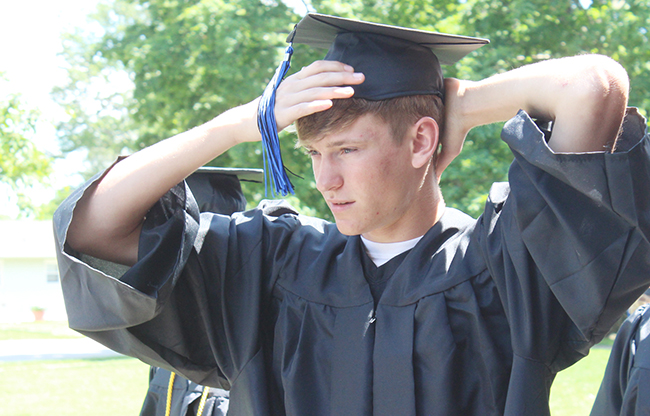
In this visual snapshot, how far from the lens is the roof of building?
34.0m

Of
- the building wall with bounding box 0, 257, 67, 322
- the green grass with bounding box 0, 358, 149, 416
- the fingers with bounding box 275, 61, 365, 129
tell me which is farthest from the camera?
the building wall with bounding box 0, 257, 67, 322

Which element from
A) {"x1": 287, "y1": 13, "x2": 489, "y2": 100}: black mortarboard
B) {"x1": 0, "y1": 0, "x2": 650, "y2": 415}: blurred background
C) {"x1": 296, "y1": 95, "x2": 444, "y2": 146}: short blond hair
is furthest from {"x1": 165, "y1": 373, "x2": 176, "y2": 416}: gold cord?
{"x1": 0, "y1": 0, "x2": 650, "y2": 415}: blurred background

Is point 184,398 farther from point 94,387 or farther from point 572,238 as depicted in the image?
point 94,387

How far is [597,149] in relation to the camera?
64.5 inches

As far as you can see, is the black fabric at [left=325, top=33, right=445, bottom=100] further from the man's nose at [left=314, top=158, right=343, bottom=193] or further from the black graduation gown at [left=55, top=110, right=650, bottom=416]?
the black graduation gown at [left=55, top=110, right=650, bottom=416]

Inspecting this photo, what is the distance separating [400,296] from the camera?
1.95m

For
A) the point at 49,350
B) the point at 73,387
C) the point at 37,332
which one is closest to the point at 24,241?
the point at 37,332

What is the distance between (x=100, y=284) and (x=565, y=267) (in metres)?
1.27

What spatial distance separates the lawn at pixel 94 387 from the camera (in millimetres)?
10383

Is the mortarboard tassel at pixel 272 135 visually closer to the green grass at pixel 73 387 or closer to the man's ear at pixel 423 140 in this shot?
the man's ear at pixel 423 140

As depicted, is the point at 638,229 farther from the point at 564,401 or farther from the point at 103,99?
the point at 103,99

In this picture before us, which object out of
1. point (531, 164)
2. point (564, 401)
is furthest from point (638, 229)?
point (564, 401)

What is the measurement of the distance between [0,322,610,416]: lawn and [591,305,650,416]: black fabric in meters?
7.69

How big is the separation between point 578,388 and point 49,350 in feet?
44.2
